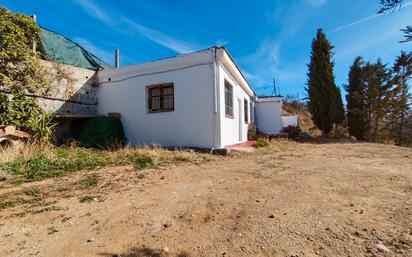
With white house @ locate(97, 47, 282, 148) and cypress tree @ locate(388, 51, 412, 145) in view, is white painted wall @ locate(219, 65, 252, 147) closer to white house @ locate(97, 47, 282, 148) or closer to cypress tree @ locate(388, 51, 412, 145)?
white house @ locate(97, 47, 282, 148)

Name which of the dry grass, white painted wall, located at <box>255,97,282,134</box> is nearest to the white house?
the dry grass

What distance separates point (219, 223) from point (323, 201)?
1.35 metres

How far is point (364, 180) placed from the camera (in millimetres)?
3982

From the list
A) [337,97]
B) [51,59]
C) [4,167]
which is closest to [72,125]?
[51,59]

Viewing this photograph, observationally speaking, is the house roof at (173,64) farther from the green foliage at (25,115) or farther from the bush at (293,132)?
the bush at (293,132)

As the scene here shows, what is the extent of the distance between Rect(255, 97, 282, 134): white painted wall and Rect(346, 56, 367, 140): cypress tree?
3.89 metres

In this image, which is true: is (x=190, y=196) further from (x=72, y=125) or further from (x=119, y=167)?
(x=72, y=125)

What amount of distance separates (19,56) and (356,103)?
15.3 metres

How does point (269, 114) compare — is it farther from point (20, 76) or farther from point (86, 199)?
point (86, 199)

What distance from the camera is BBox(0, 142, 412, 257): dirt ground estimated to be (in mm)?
2018

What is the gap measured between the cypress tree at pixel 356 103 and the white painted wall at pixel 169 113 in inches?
411

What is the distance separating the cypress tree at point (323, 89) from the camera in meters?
14.3

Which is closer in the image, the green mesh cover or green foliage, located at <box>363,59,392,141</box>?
the green mesh cover

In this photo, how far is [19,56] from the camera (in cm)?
668
